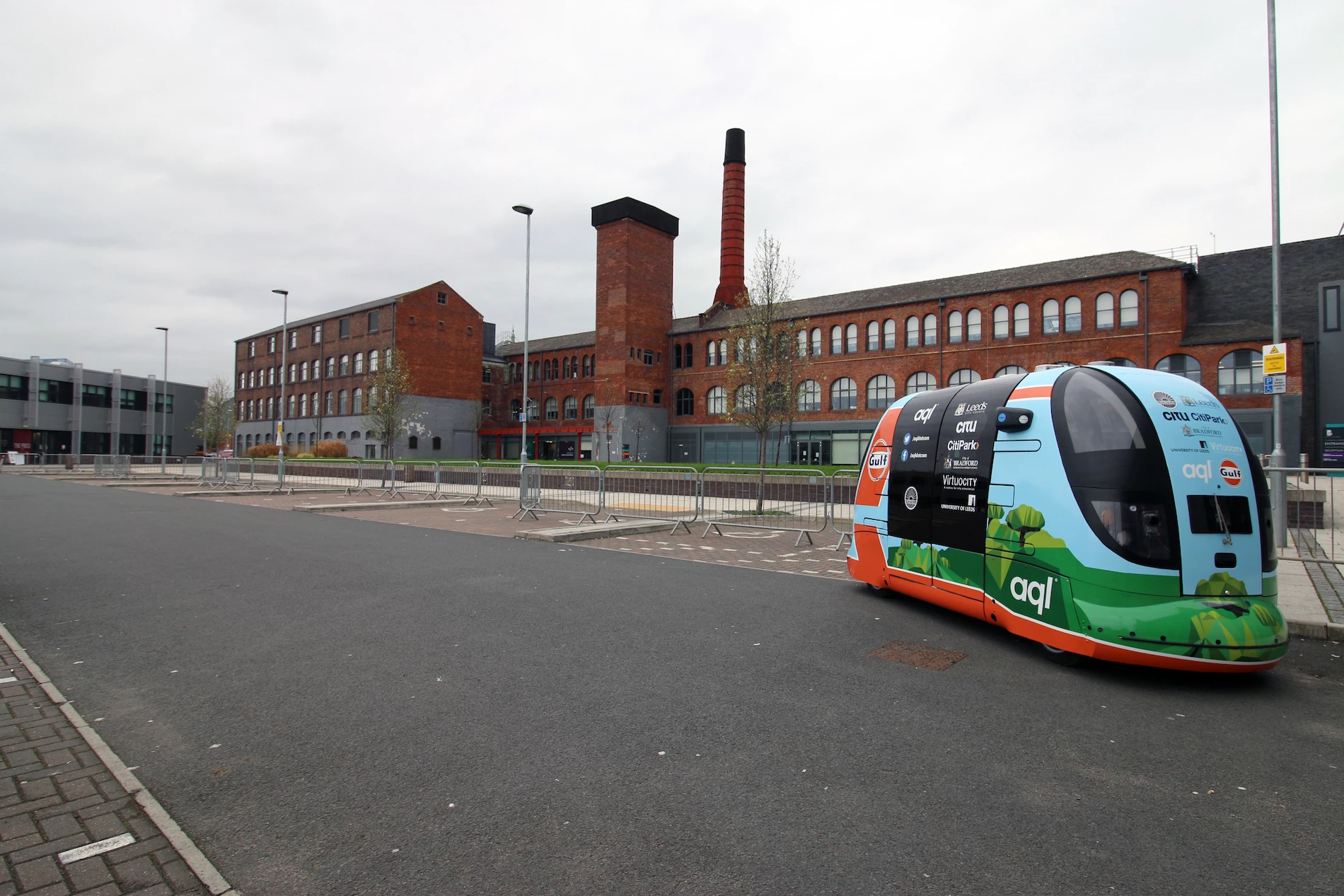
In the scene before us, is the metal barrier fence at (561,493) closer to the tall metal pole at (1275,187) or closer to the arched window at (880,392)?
the tall metal pole at (1275,187)

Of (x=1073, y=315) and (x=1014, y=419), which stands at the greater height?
(x=1073, y=315)

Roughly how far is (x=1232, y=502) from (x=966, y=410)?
2.19m

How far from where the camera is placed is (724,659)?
564 centimetres

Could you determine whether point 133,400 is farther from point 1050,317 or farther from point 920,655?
point 920,655

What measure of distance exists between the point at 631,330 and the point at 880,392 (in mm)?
20298

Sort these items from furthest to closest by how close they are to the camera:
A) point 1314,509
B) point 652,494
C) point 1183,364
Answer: point 1183,364 < point 652,494 < point 1314,509

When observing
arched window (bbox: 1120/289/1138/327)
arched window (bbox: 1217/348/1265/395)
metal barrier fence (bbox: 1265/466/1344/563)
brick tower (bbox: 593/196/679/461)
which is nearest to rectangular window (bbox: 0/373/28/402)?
brick tower (bbox: 593/196/679/461)

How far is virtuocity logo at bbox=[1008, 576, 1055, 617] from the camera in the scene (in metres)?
5.67

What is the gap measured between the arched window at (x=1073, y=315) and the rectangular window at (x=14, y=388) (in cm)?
9099

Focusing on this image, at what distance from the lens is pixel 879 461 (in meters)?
8.16

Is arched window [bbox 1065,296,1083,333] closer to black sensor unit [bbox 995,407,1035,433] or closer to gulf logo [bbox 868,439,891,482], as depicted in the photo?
gulf logo [bbox 868,439,891,482]

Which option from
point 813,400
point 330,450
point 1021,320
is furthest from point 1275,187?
point 330,450

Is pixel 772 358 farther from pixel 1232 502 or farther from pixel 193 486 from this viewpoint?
pixel 193 486

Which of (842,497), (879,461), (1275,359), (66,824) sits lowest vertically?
(66,824)
